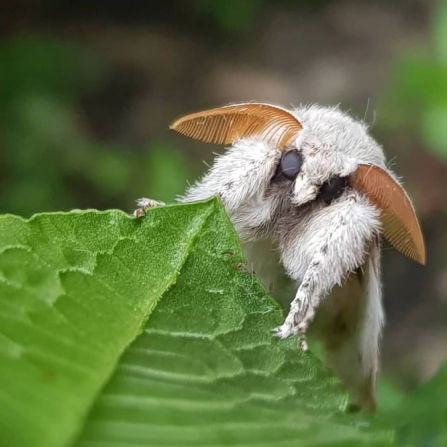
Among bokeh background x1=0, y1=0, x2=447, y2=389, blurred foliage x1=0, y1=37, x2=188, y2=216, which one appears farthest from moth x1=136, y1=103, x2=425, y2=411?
blurred foliage x1=0, y1=37, x2=188, y2=216

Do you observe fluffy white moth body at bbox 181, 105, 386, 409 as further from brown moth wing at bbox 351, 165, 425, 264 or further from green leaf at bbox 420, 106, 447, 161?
green leaf at bbox 420, 106, 447, 161

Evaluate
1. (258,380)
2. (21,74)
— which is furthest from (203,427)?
(21,74)

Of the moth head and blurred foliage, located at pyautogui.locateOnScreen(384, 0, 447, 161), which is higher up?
blurred foliage, located at pyautogui.locateOnScreen(384, 0, 447, 161)

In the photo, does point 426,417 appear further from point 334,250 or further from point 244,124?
point 244,124

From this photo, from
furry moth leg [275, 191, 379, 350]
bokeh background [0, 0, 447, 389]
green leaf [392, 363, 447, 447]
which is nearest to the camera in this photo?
green leaf [392, 363, 447, 447]

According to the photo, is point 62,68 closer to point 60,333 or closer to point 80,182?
point 80,182

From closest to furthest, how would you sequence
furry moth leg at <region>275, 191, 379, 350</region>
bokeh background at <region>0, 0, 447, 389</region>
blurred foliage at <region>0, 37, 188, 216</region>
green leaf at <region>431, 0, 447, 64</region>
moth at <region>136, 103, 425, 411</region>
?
1. furry moth leg at <region>275, 191, 379, 350</region>
2. moth at <region>136, 103, 425, 411</region>
3. green leaf at <region>431, 0, 447, 64</region>
4. blurred foliage at <region>0, 37, 188, 216</region>
5. bokeh background at <region>0, 0, 447, 389</region>

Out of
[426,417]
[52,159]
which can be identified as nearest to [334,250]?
[426,417]
